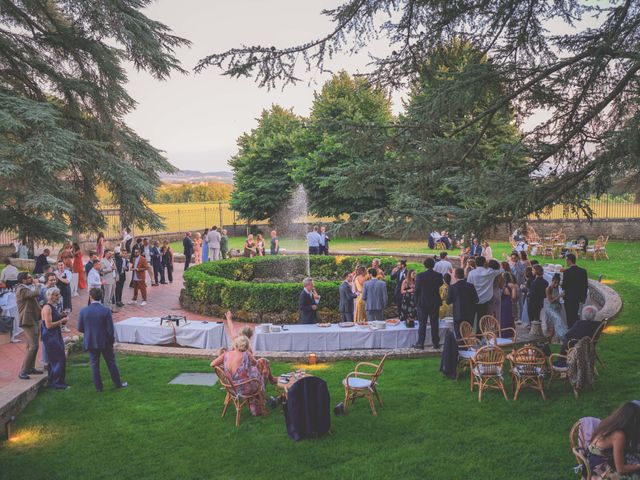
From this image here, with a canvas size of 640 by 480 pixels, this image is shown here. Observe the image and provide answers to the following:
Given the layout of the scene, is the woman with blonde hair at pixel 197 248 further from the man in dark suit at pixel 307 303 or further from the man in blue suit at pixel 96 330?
the man in blue suit at pixel 96 330

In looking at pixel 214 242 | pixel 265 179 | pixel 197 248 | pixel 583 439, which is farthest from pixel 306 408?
pixel 265 179

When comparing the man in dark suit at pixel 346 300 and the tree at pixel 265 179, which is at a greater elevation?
the tree at pixel 265 179

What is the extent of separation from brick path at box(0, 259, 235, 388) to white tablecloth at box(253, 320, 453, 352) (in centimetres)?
393

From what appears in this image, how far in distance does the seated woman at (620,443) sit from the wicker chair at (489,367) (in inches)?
112

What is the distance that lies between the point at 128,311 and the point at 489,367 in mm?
10465

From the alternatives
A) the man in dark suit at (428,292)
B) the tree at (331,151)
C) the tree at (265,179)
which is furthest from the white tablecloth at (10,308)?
the tree at (265,179)

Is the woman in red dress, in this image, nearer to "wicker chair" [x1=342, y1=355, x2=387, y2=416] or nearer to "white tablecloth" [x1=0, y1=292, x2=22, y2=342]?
"white tablecloth" [x1=0, y1=292, x2=22, y2=342]

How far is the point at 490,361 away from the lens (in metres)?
8.20

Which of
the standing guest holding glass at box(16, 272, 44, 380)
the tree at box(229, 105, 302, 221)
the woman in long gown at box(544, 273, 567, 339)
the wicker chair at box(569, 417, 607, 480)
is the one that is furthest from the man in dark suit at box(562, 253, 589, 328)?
the tree at box(229, 105, 302, 221)

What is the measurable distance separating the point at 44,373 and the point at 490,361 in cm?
690

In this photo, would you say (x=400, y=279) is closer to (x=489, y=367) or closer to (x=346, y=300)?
(x=346, y=300)

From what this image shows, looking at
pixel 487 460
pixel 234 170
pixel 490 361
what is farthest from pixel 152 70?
pixel 234 170

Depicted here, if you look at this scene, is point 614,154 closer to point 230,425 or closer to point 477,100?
point 477,100

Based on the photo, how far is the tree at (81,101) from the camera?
16.0 meters
